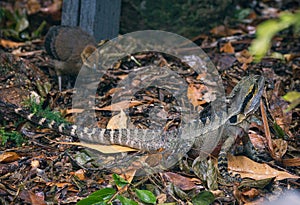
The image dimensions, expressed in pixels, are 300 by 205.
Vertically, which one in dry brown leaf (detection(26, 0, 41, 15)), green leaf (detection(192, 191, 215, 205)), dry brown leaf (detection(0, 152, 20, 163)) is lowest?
dry brown leaf (detection(0, 152, 20, 163))

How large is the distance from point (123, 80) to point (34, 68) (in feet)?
3.28

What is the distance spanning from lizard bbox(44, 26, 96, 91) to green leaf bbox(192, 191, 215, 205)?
95.2 inches

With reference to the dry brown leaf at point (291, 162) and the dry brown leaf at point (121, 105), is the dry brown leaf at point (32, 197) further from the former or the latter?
the dry brown leaf at point (291, 162)

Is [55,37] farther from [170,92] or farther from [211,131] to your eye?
[211,131]

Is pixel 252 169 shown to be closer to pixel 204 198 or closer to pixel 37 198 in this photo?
pixel 204 198

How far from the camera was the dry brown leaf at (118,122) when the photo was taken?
4.79m

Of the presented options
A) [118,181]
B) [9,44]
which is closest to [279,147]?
[118,181]

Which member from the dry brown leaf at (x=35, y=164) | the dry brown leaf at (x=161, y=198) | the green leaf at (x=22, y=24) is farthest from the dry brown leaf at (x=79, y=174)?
the green leaf at (x=22, y=24)

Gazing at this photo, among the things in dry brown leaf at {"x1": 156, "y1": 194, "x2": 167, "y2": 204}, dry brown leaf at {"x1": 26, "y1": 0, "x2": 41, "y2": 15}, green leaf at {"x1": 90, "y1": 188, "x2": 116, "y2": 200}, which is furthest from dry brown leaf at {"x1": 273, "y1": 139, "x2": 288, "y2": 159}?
dry brown leaf at {"x1": 26, "y1": 0, "x2": 41, "y2": 15}

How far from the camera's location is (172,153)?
4238mm

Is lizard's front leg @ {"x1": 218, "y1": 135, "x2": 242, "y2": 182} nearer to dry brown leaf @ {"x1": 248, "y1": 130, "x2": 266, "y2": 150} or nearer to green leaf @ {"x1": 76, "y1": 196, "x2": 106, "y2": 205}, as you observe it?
dry brown leaf @ {"x1": 248, "y1": 130, "x2": 266, "y2": 150}

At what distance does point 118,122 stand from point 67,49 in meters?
1.17

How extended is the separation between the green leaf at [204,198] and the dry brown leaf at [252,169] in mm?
569

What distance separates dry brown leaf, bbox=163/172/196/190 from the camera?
12.9 feet
